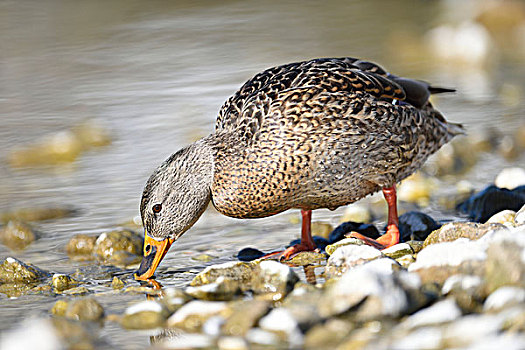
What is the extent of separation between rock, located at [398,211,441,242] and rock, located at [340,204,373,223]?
0.42m

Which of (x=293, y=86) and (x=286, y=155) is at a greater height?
(x=293, y=86)

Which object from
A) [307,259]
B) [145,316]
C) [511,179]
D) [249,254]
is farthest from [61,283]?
[511,179]

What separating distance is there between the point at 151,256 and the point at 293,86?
134 cm

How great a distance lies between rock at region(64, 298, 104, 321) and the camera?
13.6 feet

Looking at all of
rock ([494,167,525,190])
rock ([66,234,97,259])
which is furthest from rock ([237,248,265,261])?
rock ([494,167,525,190])

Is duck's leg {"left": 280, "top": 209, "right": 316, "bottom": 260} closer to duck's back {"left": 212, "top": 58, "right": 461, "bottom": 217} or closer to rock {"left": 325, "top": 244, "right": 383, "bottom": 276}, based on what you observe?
duck's back {"left": 212, "top": 58, "right": 461, "bottom": 217}

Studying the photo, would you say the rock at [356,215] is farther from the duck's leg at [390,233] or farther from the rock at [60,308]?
the rock at [60,308]

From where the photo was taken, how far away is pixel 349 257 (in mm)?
4637

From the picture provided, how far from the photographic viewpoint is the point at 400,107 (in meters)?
5.40

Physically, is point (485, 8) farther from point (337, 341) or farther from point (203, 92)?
point (337, 341)

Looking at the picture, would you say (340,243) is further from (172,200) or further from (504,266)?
(504,266)

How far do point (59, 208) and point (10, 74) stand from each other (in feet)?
15.5

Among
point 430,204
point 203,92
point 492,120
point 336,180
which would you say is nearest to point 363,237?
point 336,180

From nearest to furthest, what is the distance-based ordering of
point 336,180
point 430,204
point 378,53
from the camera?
point 336,180
point 430,204
point 378,53
